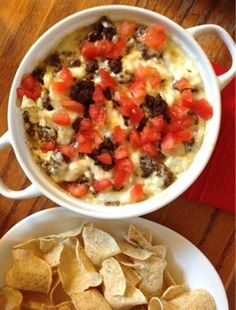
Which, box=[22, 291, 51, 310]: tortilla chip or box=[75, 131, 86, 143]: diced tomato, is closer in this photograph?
box=[75, 131, 86, 143]: diced tomato

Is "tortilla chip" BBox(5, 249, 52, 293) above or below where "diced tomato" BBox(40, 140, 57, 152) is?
below

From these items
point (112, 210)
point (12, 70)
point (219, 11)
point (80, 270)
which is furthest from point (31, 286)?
point (219, 11)

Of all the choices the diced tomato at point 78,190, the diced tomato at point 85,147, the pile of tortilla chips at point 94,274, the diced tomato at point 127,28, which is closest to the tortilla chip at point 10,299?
the pile of tortilla chips at point 94,274

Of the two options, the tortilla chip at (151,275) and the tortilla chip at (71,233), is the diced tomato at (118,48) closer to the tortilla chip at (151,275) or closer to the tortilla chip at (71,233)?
the tortilla chip at (71,233)

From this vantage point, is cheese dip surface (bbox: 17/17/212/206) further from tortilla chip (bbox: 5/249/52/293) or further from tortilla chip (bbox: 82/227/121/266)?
tortilla chip (bbox: 5/249/52/293)

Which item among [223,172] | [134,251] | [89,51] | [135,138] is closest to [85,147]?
[135,138]

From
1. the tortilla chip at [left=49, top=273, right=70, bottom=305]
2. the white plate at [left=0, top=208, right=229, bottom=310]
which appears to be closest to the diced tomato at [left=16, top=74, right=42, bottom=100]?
the white plate at [left=0, top=208, right=229, bottom=310]

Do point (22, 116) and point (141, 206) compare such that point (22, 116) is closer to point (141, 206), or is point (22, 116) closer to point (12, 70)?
point (12, 70)

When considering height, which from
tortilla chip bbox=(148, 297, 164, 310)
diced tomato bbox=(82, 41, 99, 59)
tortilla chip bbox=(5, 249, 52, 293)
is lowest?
tortilla chip bbox=(5, 249, 52, 293)
